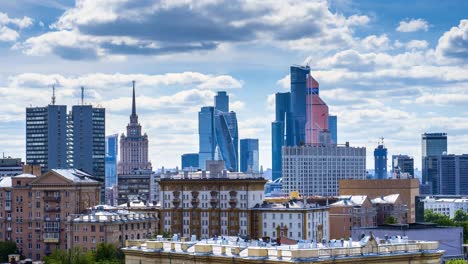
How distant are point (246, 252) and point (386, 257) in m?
11.3

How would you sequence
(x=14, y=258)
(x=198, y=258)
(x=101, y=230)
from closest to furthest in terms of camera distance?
(x=198, y=258) → (x=14, y=258) → (x=101, y=230)

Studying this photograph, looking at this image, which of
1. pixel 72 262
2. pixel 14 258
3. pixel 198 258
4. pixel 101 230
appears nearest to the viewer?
pixel 198 258

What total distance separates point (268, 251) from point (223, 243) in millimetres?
10942

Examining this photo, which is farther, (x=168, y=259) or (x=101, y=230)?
(x=101, y=230)

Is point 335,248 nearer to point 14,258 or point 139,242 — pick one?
point 139,242

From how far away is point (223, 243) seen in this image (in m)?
101

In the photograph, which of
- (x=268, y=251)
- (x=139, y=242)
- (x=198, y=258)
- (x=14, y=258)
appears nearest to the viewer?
(x=268, y=251)

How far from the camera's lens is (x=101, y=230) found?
199250 millimetres

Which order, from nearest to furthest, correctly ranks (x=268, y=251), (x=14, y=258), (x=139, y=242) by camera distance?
(x=268, y=251)
(x=139, y=242)
(x=14, y=258)

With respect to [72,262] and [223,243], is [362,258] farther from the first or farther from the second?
[72,262]

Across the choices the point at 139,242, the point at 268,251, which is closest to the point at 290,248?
the point at 268,251

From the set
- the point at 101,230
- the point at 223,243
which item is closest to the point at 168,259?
the point at 223,243

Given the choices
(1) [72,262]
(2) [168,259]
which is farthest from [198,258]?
(1) [72,262]

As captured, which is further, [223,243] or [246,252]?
[223,243]
